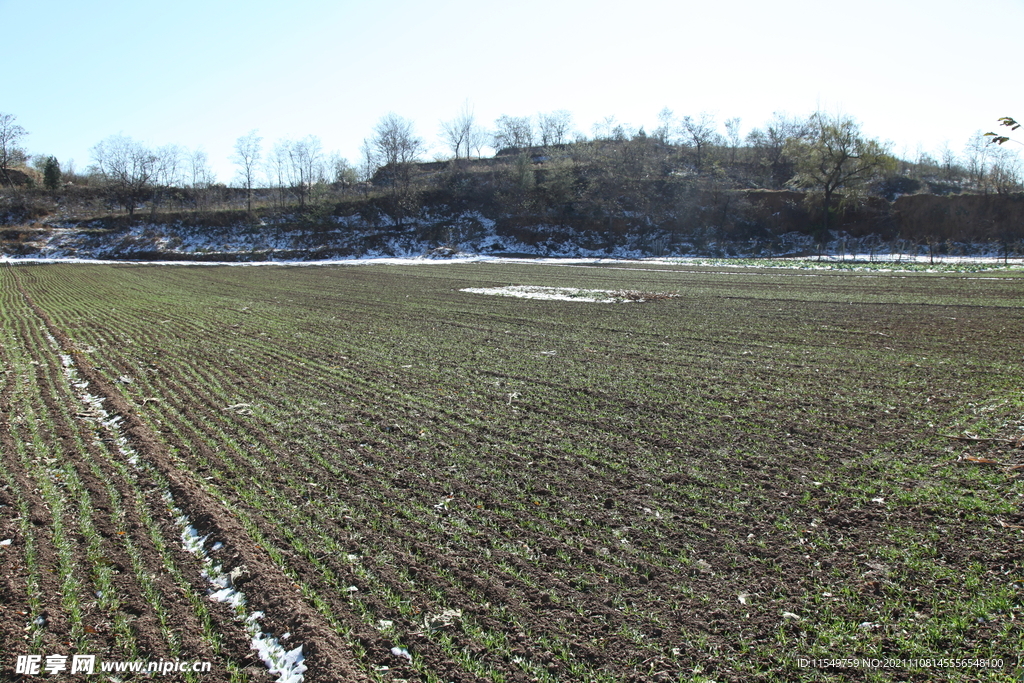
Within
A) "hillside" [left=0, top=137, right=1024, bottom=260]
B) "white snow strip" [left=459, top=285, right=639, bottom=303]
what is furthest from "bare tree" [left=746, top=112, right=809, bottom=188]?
"white snow strip" [left=459, top=285, right=639, bottom=303]

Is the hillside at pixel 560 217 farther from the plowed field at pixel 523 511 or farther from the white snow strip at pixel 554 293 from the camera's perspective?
the plowed field at pixel 523 511

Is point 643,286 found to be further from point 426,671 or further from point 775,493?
point 426,671

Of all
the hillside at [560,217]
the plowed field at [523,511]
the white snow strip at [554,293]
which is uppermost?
the hillside at [560,217]

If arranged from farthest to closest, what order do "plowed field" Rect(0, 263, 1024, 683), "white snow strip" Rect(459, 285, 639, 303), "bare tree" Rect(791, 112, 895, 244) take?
1. "bare tree" Rect(791, 112, 895, 244)
2. "white snow strip" Rect(459, 285, 639, 303)
3. "plowed field" Rect(0, 263, 1024, 683)

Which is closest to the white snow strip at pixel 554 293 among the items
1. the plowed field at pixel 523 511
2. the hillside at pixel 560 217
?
the plowed field at pixel 523 511

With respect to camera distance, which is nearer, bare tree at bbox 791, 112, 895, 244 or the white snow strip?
the white snow strip

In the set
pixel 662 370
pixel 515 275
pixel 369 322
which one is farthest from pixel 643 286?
pixel 662 370

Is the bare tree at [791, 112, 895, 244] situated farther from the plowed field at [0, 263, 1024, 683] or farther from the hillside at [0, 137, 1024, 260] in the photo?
the plowed field at [0, 263, 1024, 683]

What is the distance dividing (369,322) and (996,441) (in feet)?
49.6

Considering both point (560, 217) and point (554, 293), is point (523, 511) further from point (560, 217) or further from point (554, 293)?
point (560, 217)

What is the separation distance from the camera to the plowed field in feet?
12.9

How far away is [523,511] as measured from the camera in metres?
5.78

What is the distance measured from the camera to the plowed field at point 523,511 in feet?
12.9

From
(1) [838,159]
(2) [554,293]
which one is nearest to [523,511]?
(2) [554,293]
